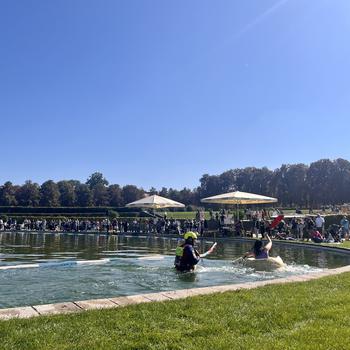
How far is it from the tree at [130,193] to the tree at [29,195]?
23881 millimetres

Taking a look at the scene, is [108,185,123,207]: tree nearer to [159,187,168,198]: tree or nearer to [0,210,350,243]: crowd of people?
[159,187,168,198]: tree

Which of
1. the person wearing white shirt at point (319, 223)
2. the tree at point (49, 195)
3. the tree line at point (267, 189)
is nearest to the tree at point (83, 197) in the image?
the tree line at point (267, 189)

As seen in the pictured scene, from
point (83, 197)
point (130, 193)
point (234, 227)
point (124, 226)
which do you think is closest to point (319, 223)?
point (234, 227)

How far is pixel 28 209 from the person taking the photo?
291 ft

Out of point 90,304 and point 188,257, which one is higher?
point 188,257

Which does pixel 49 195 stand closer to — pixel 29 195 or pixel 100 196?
pixel 29 195

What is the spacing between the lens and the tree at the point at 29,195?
339ft

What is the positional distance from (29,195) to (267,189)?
5963 centimetres

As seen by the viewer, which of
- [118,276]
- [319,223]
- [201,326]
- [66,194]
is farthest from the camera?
[66,194]

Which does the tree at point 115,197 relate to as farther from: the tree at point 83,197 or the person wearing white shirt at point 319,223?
the person wearing white shirt at point 319,223

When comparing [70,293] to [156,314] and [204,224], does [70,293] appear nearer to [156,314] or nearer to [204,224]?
[156,314]

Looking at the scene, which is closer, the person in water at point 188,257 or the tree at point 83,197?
the person in water at point 188,257

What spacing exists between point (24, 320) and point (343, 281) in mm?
7224

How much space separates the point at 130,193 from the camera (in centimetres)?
12012
